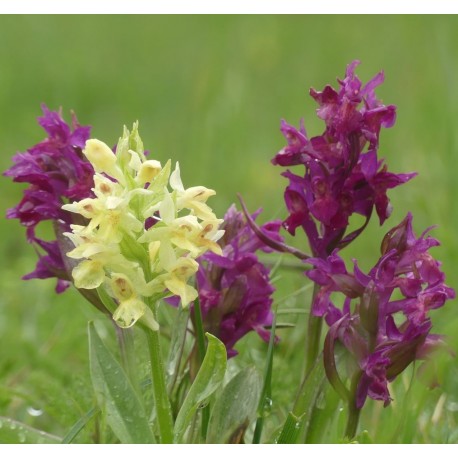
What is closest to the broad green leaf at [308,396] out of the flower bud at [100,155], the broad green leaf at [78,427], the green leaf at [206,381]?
the green leaf at [206,381]

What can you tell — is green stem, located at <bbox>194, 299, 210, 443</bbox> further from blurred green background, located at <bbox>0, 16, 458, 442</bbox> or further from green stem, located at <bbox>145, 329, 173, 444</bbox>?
blurred green background, located at <bbox>0, 16, 458, 442</bbox>

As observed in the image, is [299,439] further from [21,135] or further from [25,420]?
[21,135]

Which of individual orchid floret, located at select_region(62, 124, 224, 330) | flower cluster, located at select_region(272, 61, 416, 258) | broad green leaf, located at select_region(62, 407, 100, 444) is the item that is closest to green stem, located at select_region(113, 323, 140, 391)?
broad green leaf, located at select_region(62, 407, 100, 444)

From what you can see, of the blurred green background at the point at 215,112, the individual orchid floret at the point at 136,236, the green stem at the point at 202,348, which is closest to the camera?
the individual orchid floret at the point at 136,236

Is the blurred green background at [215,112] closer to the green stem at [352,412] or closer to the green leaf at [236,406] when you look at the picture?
the green stem at [352,412]

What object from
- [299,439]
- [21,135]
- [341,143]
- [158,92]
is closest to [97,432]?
[299,439]

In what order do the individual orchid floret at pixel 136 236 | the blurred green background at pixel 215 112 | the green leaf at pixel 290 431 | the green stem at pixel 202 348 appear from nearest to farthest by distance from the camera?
the individual orchid floret at pixel 136 236 < the green leaf at pixel 290 431 < the green stem at pixel 202 348 < the blurred green background at pixel 215 112
